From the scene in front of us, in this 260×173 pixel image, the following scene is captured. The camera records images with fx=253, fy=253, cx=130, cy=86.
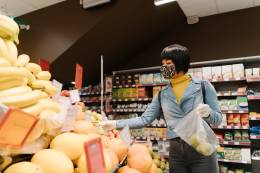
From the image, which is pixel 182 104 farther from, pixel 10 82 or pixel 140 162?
pixel 10 82

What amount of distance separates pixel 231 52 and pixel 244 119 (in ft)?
5.74

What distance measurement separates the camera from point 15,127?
59 cm

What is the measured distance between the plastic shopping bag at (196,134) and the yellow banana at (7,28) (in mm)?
1223

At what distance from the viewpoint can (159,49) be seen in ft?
20.1

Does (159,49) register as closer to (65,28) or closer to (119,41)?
(119,41)

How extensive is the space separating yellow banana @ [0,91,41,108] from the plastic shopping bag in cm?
114

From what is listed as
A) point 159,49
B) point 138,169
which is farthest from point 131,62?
point 138,169

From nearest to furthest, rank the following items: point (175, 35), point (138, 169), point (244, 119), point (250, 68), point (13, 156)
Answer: point (13, 156) < point (138, 169) < point (244, 119) < point (250, 68) < point (175, 35)

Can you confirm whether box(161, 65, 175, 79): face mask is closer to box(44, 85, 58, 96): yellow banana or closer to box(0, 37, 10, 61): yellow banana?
box(44, 85, 58, 96): yellow banana

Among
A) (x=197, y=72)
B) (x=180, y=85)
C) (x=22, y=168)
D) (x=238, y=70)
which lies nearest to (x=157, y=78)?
(x=197, y=72)

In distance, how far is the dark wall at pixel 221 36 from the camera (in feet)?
17.0

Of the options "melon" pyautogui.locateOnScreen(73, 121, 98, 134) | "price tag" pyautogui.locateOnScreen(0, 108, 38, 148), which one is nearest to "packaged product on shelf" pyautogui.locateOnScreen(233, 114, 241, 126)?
"melon" pyautogui.locateOnScreen(73, 121, 98, 134)

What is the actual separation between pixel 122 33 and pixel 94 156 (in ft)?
15.0

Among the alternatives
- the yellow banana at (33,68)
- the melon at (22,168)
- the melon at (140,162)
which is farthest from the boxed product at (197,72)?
the melon at (22,168)
